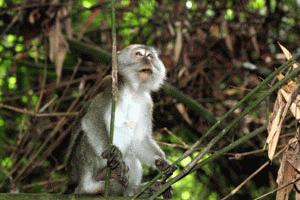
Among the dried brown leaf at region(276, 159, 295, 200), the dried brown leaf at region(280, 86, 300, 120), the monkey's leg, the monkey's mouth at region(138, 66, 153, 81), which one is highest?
the monkey's mouth at region(138, 66, 153, 81)

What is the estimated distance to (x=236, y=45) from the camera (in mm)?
7762

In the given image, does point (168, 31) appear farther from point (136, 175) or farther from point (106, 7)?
point (136, 175)

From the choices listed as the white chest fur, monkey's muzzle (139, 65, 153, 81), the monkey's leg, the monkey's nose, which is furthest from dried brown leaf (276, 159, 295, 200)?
the monkey's nose

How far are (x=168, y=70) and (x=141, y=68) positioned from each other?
1.71 meters

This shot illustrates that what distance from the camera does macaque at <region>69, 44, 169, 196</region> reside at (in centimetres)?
523

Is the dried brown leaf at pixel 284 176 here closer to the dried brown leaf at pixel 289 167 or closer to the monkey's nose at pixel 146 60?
the dried brown leaf at pixel 289 167

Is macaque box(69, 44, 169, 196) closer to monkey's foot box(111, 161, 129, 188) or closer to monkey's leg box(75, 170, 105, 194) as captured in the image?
monkey's leg box(75, 170, 105, 194)

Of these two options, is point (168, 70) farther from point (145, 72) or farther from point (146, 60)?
point (145, 72)

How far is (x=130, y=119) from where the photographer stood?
5.55m

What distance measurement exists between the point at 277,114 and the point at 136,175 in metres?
2.56

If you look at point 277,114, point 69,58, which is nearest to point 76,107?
point 69,58

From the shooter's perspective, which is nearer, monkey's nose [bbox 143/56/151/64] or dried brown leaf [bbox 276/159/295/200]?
dried brown leaf [bbox 276/159/295/200]

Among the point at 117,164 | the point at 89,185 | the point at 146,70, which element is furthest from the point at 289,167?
the point at 146,70

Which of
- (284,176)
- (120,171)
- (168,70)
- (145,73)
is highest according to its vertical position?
(168,70)
